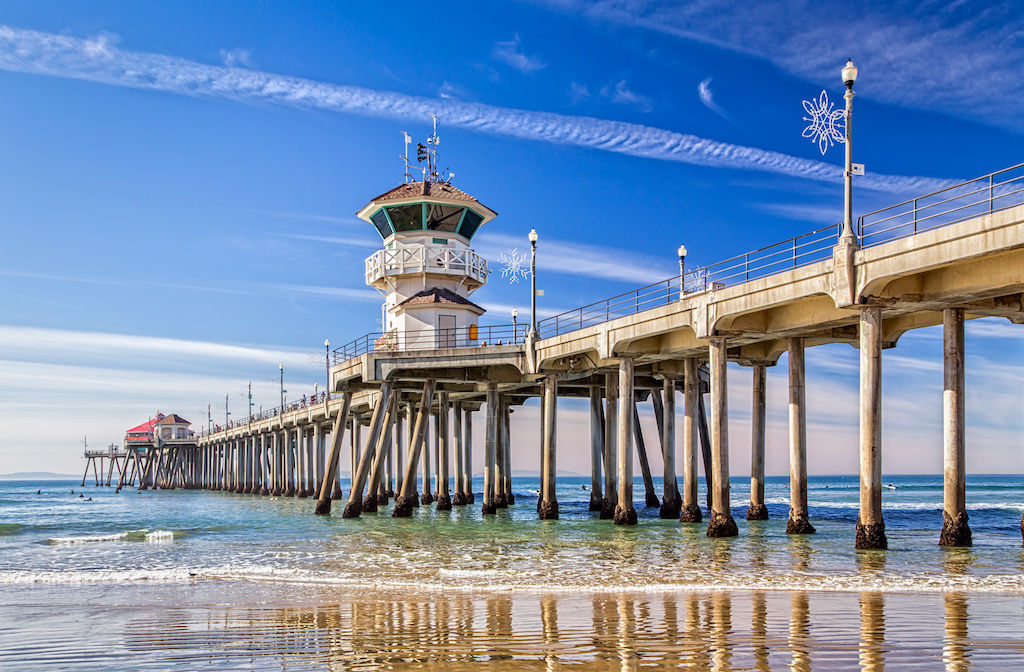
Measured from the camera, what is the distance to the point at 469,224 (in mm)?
44406

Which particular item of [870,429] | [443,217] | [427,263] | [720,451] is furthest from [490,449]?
[870,429]

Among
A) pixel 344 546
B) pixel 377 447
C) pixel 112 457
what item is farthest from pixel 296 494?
pixel 112 457

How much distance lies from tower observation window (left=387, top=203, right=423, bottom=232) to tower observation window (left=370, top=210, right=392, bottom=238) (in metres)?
0.68

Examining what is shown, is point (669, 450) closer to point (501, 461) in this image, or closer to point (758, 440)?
point (758, 440)

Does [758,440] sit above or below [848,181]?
below

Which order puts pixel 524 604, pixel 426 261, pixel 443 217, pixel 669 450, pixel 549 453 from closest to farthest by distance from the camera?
pixel 524 604
pixel 549 453
pixel 669 450
pixel 426 261
pixel 443 217

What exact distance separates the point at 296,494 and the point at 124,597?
57.3 m

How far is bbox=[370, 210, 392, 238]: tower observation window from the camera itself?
146ft

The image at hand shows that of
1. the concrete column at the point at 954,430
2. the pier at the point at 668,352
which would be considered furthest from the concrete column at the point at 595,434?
the concrete column at the point at 954,430

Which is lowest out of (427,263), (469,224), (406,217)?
(427,263)

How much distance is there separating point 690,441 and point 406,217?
2009 cm

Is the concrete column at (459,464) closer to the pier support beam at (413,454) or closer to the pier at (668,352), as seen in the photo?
the pier at (668,352)

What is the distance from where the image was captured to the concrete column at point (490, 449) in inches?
1542

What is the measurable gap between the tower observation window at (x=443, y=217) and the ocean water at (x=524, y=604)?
64.6ft
